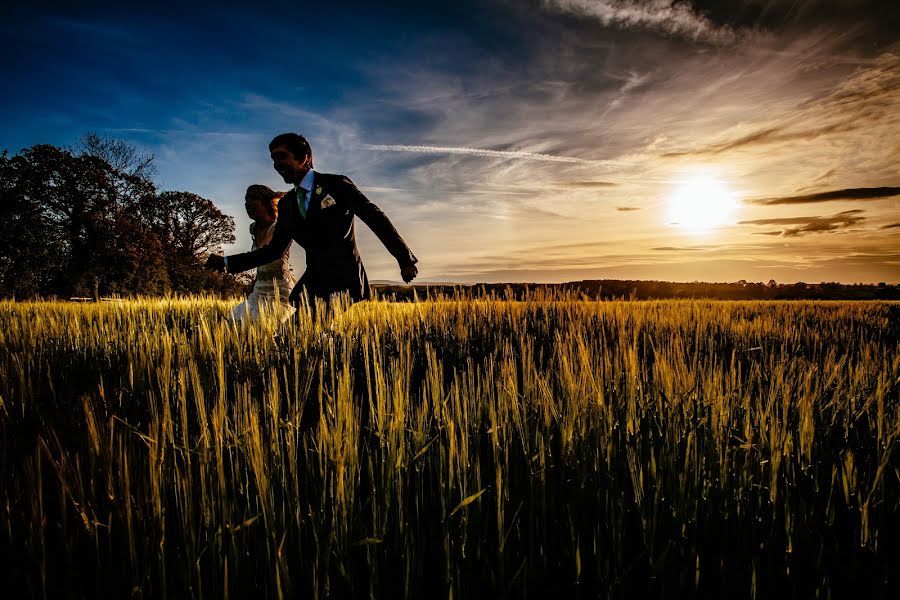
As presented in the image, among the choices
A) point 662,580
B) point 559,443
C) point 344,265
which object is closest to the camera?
point 662,580

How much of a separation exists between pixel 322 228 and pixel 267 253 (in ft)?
2.28

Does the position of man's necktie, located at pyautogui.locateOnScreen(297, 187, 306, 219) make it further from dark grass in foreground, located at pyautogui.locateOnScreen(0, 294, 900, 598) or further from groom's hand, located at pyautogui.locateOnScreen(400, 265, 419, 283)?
dark grass in foreground, located at pyautogui.locateOnScreen(0, 294, 900, 598)

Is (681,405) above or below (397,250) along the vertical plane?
below

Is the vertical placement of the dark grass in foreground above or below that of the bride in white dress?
below

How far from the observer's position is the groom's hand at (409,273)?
363cm

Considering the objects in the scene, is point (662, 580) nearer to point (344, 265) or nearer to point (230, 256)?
point (344, 265)

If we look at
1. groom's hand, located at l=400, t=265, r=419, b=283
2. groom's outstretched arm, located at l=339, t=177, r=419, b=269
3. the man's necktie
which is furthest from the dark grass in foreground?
the man's necktie

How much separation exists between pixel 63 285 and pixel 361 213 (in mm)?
23385

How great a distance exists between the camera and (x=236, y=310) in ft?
19.2

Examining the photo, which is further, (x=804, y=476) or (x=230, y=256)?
(x=230, y=256)

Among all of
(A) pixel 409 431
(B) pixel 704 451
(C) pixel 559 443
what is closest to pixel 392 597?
(A) pixel 409 431

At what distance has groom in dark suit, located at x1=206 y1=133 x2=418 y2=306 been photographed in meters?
3.68

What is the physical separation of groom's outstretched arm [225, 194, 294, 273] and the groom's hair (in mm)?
359

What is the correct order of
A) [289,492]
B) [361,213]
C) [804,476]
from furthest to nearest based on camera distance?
[361,213] < [804,476] < [289,492]
